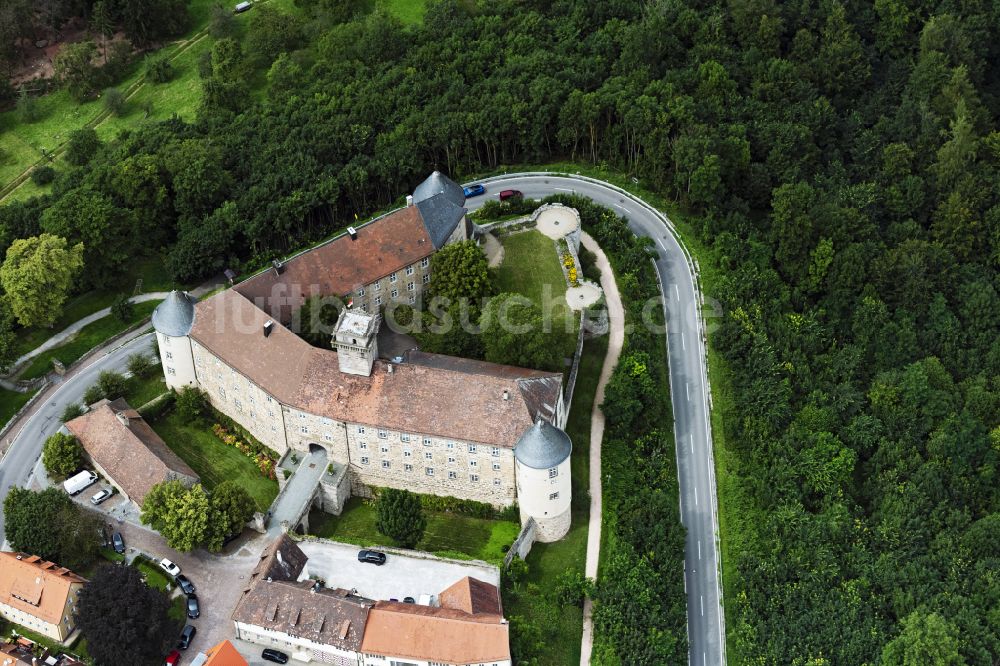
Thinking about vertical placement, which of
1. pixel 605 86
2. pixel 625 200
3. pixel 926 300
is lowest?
pixel 926 300

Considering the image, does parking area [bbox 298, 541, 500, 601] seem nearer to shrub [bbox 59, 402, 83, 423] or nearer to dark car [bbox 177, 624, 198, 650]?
dark car [bbox 177, 624, 198, 650]

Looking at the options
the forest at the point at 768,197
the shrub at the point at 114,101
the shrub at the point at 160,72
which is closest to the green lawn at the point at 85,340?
the forest at the point at 768,197

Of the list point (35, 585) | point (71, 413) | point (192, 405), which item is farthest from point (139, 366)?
point (35, 585)

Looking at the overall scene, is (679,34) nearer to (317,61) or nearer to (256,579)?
(317,61)

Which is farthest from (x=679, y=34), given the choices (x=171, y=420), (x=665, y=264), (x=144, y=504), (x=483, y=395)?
(x=144, y=504)

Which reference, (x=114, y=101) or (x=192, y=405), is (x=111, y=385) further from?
(x=114, y=101)

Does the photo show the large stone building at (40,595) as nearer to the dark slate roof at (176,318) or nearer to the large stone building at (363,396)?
the large stone building at (363,396)

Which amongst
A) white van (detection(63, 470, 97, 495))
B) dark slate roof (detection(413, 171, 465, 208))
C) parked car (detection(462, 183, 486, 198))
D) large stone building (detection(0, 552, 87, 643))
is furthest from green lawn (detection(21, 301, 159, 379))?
parked car (detection(462, 183, 486, 198))
